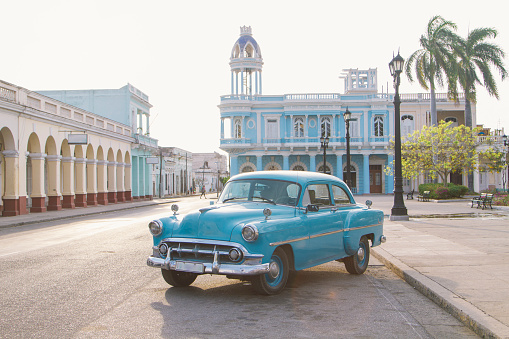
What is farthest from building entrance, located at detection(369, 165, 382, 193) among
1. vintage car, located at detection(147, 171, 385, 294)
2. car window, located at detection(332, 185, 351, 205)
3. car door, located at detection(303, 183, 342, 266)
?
car door, located at detection(303, 183, 342, 266)

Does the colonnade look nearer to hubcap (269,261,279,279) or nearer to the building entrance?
hubcap (269,261,279,279)

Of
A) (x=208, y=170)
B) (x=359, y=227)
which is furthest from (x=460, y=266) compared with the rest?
(x=208, y=170)

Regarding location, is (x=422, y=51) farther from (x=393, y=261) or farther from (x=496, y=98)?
(x=393, y=261)

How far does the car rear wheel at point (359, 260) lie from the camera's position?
28.2ft

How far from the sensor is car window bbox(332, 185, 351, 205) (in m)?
8.52

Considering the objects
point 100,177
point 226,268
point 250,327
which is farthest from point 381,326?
point 100,177

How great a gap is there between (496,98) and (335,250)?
35502 millimetres

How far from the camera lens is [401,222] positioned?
18.2 metres

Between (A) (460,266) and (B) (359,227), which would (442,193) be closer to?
(A) (460,266)

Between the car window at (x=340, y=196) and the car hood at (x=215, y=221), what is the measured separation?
1665 mm

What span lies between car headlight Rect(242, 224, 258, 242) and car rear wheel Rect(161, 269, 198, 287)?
127 cm

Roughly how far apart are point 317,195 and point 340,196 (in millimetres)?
847

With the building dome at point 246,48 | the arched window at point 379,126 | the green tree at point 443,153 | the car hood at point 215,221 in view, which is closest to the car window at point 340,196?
the car hood at point 215,221

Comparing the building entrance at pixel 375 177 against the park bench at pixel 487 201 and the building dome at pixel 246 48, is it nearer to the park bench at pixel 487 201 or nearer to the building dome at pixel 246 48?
the building dome at pixel 246 48
